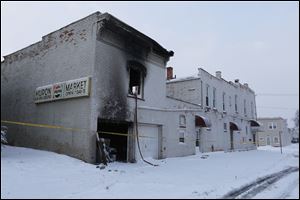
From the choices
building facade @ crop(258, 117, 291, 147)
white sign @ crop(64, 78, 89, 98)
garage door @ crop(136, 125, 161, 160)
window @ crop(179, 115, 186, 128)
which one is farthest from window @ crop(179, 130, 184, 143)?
building facade @ crop(258, 117, 291, 147)

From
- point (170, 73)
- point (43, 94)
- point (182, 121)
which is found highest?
point (170, 73)

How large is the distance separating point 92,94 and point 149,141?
215 inches

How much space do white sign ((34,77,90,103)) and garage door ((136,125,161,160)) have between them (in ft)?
14.6

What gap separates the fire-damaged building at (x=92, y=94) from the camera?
14.0m

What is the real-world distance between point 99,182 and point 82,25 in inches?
343

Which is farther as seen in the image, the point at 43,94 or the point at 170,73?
the point at 170,73

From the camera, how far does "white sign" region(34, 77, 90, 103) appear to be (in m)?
13.8

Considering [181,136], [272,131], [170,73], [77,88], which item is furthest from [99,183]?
[272,131]

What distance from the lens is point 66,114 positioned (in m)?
14.5

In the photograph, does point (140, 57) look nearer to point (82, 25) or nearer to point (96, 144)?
point (82, 25)

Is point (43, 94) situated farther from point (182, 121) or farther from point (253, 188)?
point (253, 188)

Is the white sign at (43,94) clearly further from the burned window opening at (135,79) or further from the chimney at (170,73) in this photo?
the chimney at (170,73)

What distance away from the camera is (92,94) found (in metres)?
13.6

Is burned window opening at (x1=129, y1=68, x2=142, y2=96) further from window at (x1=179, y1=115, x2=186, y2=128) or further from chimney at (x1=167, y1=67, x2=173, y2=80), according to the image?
chimney at (x1=167, y1=67, x2=173, y2=80)
